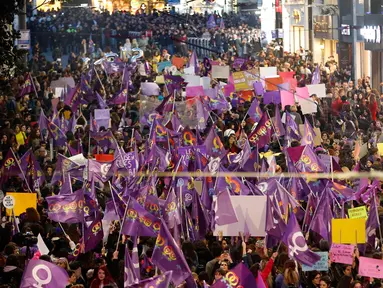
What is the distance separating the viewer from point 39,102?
1220 inches

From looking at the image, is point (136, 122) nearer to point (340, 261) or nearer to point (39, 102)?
point (39, 102)

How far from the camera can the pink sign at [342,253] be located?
1451 centimetres

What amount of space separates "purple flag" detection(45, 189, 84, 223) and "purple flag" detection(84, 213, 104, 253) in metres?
0.75

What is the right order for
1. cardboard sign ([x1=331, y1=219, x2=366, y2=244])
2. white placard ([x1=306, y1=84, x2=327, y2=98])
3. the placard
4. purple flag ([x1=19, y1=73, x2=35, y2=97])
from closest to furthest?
cardboard sign ([x1=331, y1=219, x2=366, y2=244]) → white placard ([x1=306, y1=84, x2=327, y2=98]) → purple flag ([x1=19, y1=73, x2=35, y2=97]) → the placard

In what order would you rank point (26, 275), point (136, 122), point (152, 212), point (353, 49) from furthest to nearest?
point (353, 49) < point (136, 122) < point (152, 212) < point (26, 275)

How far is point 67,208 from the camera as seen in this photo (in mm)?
17250

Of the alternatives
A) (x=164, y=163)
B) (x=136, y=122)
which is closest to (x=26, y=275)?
(x=164, y=163)

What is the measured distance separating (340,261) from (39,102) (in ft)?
57.2

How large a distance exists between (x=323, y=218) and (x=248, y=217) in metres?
1.00

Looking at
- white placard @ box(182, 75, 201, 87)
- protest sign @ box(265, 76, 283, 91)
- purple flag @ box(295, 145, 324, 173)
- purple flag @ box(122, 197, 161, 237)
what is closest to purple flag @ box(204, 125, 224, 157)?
purple flag @ box(295, 145, 324, 173)

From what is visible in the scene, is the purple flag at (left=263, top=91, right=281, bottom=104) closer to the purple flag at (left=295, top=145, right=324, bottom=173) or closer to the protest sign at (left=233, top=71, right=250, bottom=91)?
the protest sign at (left=233, top=71, right=250, bottom=91)

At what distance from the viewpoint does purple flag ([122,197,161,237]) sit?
16.0 metres

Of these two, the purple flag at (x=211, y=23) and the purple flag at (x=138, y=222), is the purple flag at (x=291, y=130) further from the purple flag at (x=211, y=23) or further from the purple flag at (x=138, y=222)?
the purple flag at (x=211, y=23)

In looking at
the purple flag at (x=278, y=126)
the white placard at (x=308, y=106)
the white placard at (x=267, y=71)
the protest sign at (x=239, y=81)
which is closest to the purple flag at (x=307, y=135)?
the purple flag at (x=278, y=126)
